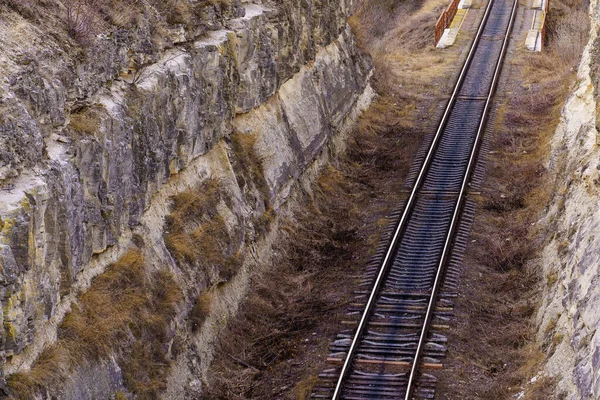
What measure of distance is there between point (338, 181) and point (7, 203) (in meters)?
14.9

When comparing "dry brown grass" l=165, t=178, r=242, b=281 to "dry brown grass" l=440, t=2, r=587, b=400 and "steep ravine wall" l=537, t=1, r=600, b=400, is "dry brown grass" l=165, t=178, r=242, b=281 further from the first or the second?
"steep ravine wall" l=537, t=1, r=600, b=400

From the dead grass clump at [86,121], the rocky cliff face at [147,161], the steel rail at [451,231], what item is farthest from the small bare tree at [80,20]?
the steel rail at [451,231]

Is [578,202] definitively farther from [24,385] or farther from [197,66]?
[24,385]

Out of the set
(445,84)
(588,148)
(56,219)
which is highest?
(56,219)

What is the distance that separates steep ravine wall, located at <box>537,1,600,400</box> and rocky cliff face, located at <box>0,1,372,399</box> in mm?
6090

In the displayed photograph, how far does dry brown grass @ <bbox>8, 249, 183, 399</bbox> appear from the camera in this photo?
517 inches

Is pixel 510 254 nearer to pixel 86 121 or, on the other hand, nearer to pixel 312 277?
pixel 312 277

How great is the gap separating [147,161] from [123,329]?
3114 millimetres

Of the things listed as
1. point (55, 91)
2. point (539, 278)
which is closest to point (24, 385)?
point (55, 91)

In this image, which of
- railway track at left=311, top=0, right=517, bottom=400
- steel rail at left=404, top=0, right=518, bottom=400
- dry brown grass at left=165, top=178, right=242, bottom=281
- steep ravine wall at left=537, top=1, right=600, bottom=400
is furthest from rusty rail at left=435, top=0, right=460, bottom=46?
dry brown grass at left=165, top=178, right=242, bottom=281

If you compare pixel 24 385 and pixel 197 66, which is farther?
pixel 197 66

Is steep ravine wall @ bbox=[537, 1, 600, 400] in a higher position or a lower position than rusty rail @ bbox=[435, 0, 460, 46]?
higher

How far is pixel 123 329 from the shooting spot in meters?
14.9

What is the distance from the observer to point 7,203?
12055mm
